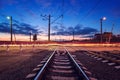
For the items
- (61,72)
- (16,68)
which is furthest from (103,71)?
(16,68)

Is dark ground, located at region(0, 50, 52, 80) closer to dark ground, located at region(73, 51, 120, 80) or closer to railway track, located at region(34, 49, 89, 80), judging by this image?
railway track, located at region(34, 49, 89, 80)

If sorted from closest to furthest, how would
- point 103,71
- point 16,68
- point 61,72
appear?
point 61,72 < point 103,71 < point 16,68

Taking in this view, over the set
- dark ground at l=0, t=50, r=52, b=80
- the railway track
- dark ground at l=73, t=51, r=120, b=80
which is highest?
the railway track

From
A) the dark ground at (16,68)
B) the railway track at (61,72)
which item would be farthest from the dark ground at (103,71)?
the dark ground at (16,68)

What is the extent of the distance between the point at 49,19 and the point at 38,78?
6101 centimetres

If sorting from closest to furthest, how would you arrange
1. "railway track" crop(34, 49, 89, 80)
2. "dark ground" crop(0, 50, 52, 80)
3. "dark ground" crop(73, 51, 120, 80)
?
"railway track" crop(34, 49, 89, 80), "dark ground" crop(73, 51, 120, 80), "dark ground" crop(0, 50, 52, 80)

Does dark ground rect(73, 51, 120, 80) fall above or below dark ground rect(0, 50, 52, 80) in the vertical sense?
above

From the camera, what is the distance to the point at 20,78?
28.7 ft

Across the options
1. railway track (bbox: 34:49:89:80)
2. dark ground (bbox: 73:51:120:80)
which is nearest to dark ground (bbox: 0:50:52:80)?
railway track (bbox: 34:49:89:80)

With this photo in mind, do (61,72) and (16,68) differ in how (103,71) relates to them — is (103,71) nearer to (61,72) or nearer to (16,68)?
(61,72)

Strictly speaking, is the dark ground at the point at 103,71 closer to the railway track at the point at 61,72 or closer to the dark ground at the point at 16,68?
the railway track at the point at 61,72

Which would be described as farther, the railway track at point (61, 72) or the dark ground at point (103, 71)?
the dark ground at point (103, 71)

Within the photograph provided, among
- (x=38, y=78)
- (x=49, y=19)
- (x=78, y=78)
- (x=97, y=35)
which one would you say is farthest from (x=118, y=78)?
(x=97, y=35)

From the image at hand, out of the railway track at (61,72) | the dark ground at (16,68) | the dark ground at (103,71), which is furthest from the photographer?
the dark ground at (16,68)
